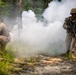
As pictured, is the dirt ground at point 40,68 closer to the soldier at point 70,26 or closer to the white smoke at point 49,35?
the white smoke at point 49,35

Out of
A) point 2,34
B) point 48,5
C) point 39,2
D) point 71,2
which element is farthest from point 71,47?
point 39,2

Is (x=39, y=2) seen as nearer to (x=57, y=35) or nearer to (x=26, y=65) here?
(x=57, y=35)

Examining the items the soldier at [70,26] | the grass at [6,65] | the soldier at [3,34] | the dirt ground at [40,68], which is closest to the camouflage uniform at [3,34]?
the soldier at [3,34]

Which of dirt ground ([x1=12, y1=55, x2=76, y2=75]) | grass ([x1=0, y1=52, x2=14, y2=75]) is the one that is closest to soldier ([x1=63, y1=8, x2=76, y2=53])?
dirt ground ([x1=12, y1=55, x2=76, y2=75])

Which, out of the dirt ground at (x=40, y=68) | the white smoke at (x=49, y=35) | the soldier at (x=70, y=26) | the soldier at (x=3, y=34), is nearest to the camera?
the dirt ground at (x=40, y=68)

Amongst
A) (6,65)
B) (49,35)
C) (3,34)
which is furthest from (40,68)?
(49,35)

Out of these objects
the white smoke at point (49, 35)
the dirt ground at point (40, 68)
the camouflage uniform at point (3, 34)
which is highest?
the camouflage uniform at point (3, 34)

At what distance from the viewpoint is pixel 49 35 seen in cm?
1694

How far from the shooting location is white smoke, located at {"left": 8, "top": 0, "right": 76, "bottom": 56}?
1298cm

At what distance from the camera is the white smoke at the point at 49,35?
13.0m

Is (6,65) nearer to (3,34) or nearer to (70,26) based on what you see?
(3,34)

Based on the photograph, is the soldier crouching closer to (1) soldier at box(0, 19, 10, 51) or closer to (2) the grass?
(1) soldier at box(0, 19, 10, 51)

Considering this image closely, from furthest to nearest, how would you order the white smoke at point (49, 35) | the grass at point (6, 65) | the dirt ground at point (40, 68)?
1. the white smoke at point (49, 35)
2. the dirt ground at point (40, 68)
3. the grass at point (6, 65)

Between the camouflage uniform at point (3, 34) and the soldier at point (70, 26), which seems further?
the soldier at point (70, 26)
